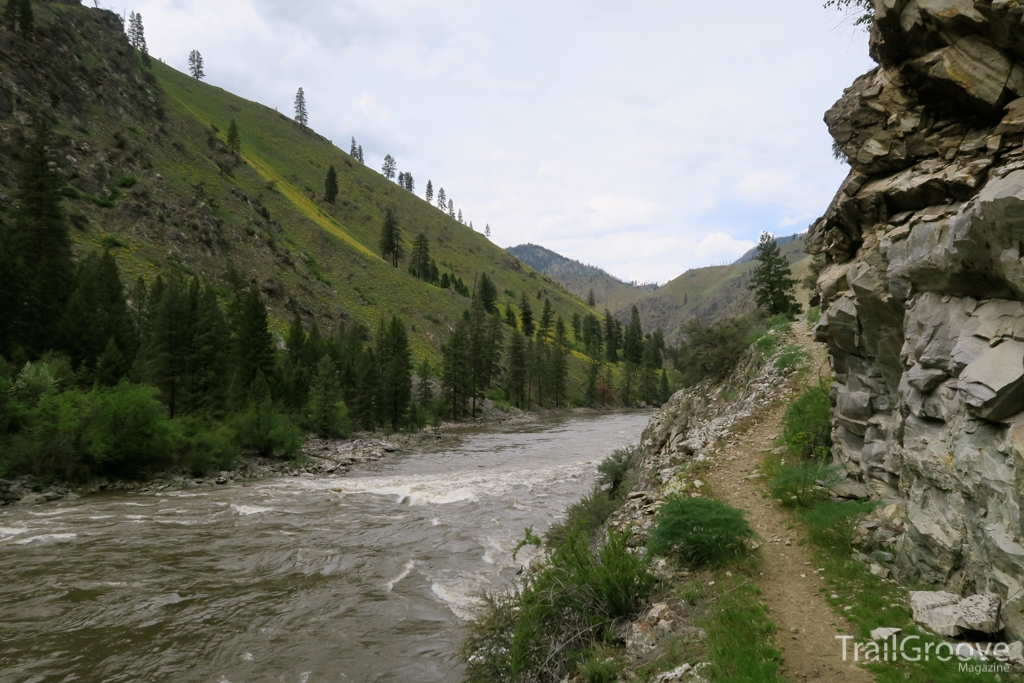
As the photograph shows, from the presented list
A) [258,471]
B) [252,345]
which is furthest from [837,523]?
[252,345]

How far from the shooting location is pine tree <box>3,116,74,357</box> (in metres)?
30.1

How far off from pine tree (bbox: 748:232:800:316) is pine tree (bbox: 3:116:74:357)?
1782 inches

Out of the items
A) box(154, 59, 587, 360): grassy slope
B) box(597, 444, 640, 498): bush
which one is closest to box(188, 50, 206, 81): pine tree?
box(154, 59, 587, 360): grassy slope

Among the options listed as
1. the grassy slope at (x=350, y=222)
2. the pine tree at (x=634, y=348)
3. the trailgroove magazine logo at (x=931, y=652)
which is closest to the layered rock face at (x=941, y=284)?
the trailgroove magazine logo at (x=931, y=652)

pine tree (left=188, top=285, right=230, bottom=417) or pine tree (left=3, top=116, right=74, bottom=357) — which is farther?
pine tree (left=188, top=285, right=230, bottom=417)

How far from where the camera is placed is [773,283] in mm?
36438

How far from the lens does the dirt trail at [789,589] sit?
5375 mm

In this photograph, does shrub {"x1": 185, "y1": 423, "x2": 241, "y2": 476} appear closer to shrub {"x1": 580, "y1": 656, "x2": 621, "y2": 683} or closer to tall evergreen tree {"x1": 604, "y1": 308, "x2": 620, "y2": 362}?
shrub {"x1": 580, "y1": 656, "x2": 621, "y2": 683}

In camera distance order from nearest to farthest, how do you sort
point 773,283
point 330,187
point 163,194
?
point 773,283 < point 163,194 < point 330,187

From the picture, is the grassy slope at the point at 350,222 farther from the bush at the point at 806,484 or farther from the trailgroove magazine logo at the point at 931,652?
the trailgroove magazine logo at the point at 931,652

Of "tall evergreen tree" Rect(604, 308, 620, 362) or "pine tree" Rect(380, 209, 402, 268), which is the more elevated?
"pine tree" Rect(380, 209, 402, 268)

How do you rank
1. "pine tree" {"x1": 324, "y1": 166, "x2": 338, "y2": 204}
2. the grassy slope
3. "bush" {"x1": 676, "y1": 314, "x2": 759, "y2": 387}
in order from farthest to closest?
"pine tree" {"x1": 324, "y1": 166, "x2": 338, "y2": 204} → the grassy slope → "bush" {"x1": 676, "y1": 314, "x2": 759, "y2": 387}

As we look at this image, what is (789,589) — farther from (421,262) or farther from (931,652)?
(421,262)

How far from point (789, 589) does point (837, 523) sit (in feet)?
6.07
